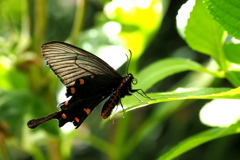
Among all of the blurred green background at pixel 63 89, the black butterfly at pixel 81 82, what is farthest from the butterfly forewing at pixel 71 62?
the blurred green background at pixel 63 89

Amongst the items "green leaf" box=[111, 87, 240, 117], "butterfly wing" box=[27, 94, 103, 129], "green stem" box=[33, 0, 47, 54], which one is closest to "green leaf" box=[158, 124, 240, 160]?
"green leaf" box=[111, 87, 240, 117]

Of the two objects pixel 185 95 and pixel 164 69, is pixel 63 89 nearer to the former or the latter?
pixel 164 69

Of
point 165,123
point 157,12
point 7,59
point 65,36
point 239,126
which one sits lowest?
point 239,126

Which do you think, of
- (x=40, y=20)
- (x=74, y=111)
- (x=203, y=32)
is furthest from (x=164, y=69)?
(x=40, y=20)

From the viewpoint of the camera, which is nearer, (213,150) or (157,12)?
(157,12)

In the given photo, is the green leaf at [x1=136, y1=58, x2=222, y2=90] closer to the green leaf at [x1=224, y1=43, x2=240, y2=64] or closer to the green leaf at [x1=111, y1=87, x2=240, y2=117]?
the green leaf at [x1=224, y1=43, x2=240, y2=64]

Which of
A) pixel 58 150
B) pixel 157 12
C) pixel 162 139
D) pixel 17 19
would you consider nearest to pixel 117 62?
pixel 157 12

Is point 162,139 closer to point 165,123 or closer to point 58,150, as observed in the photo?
point 165,123
